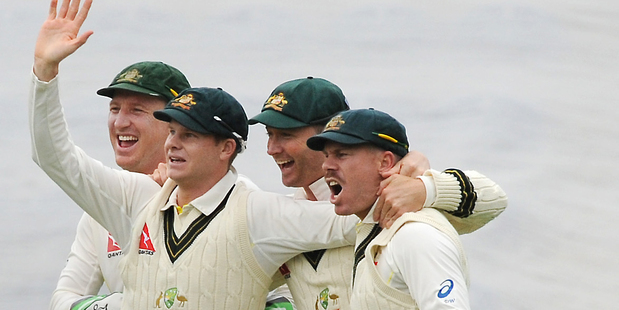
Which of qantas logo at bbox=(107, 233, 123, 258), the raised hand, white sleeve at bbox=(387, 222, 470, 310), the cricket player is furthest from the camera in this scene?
qantas logo at bbox=(107, 233, 123, 258)

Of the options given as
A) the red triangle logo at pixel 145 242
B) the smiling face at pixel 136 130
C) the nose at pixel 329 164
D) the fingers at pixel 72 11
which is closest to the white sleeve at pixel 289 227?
the nose at pixel 329 164

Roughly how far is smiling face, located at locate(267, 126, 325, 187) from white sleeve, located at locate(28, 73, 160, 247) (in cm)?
42

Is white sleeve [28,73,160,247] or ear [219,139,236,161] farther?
ear [219,139,236,161]

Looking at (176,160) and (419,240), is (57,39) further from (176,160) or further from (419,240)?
(419,240)

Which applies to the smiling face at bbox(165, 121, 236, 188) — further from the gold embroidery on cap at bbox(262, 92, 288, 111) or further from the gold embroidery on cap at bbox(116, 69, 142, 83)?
the gold embroidery on cap at bbox(116, 69, 142, 83)

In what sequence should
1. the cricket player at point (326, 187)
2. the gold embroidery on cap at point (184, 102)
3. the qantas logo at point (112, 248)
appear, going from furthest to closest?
1. the qantas logo at point (112, 248)
2. the gold embroidery on cap at point (184, 102)
3. the cricket player at point (326, 187)

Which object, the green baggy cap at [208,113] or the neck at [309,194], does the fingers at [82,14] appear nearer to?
the green baggy cap at [208,113]

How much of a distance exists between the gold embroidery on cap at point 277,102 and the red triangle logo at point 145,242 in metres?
Result: 0.48

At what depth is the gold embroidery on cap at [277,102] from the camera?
2.94 metres

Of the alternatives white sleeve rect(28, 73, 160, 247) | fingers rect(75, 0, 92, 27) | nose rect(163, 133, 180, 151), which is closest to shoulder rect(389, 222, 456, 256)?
nose rect(163, 133, 180, 151)

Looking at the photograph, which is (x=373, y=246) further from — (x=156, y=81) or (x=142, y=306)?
(x=156, y=81)

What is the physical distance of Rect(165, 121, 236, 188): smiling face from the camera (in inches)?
115

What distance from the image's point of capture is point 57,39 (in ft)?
9.34

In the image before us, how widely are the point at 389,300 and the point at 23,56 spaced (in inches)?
149
